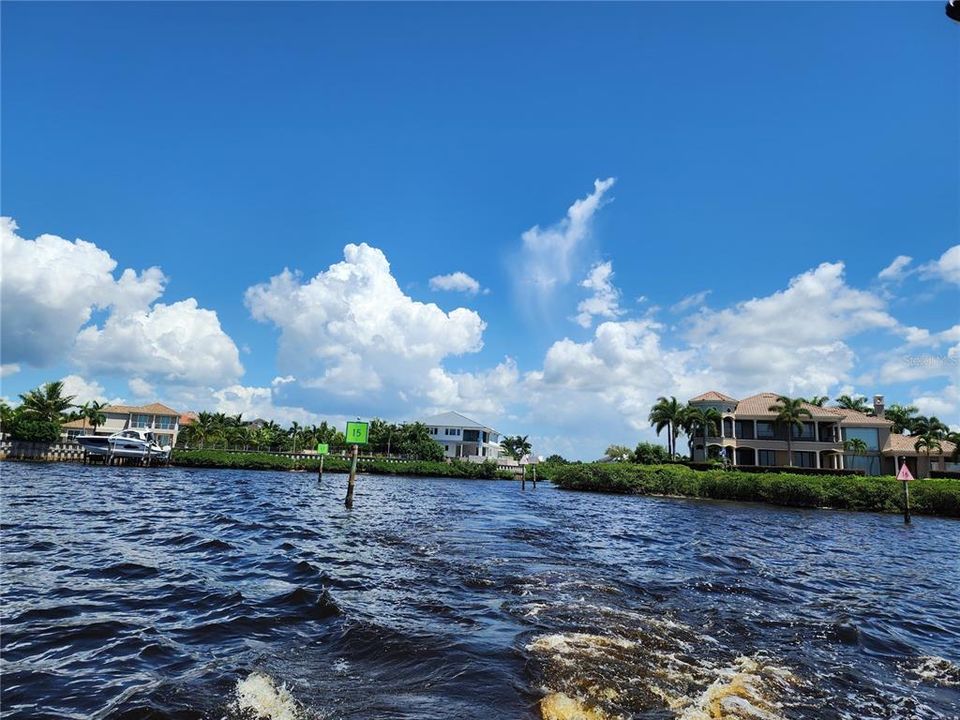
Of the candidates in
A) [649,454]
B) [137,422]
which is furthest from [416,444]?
[137,422]

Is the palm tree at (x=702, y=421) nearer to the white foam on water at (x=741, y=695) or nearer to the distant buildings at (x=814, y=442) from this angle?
the distant buildings at (x=814, y=442)

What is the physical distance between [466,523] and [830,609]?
15.0 metres

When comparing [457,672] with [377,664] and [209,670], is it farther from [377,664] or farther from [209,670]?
[209,670]

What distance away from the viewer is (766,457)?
66.9 m

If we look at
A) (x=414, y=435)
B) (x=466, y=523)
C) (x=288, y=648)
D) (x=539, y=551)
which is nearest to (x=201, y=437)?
(x=414, y=435)

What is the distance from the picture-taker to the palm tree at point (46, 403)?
69438 millimetres

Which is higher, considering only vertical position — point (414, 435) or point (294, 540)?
point (414, 435)

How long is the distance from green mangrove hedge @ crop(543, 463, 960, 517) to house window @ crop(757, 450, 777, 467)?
1651 cm

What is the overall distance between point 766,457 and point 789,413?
6672 millimetres

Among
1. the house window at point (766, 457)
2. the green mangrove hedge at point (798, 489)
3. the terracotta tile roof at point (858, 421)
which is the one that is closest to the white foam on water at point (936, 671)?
the green mangrove hedge at point (798, 489)

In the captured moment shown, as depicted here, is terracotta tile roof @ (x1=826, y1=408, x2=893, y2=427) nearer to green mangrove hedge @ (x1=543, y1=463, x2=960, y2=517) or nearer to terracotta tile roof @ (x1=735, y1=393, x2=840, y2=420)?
terracotta tile roof @ (x1=735, y1=393, x2=840, y2=420)

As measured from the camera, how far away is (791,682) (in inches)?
291

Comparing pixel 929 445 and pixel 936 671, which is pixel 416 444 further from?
pixel 936 671

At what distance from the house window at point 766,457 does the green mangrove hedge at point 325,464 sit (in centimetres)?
4021
